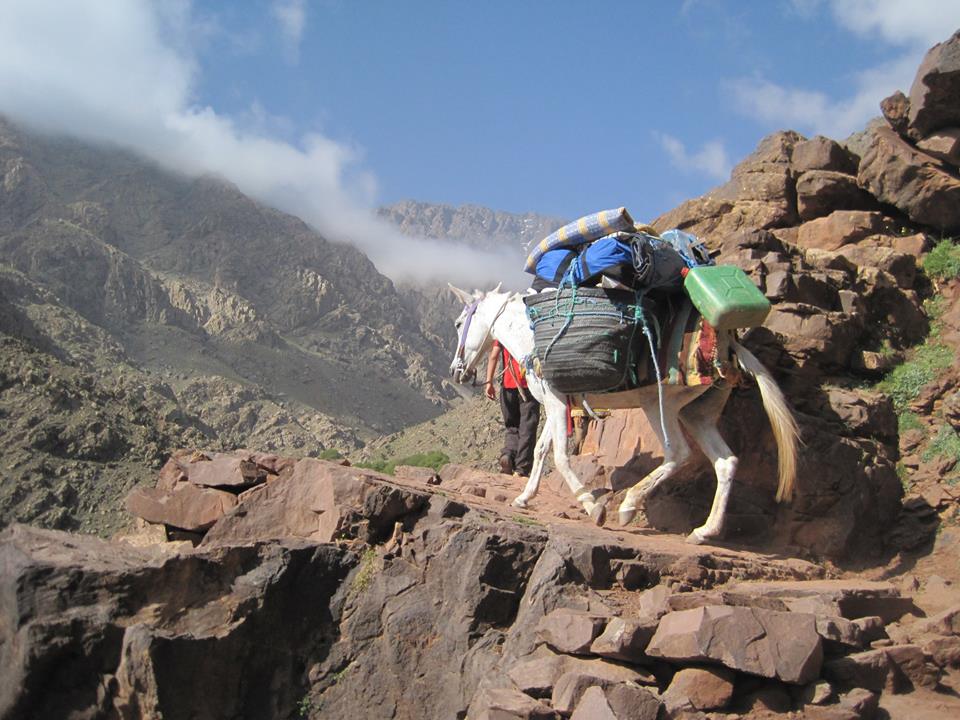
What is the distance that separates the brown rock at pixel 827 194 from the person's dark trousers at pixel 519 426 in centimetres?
460

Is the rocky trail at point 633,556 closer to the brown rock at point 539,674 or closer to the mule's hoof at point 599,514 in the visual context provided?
the brown rock at point 539,674

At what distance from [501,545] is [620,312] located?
2889mm

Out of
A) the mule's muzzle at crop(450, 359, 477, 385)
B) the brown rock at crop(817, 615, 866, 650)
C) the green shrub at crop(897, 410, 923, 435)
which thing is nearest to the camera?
the brown rock at crop(817, 615, 866, 650)

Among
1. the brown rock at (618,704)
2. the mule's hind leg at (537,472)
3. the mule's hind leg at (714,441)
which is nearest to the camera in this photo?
the brown rock at (618,704)

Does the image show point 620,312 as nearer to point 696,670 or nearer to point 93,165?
point 696,670

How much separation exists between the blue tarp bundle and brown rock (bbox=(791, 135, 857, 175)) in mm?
5055

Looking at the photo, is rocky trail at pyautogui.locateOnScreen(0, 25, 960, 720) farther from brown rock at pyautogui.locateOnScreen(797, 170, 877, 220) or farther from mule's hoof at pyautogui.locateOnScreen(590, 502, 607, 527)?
mule's hoof at pyautogui.locateOnScreen(590, 502, 607, 527)

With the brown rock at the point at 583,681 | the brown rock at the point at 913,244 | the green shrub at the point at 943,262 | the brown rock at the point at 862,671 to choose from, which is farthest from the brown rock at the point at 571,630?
the brown rock at the point at 913,244

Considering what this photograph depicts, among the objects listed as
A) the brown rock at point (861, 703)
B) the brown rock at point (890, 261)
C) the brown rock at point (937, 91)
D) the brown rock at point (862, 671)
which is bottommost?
the brown rock at point (861, 703)

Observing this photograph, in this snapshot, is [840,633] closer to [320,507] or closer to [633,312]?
[633,312]

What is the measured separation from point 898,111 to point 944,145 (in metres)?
0.97

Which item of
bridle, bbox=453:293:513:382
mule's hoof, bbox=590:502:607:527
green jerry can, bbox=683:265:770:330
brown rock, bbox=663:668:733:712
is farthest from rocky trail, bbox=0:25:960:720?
bridle, bbox=453:293:513:382

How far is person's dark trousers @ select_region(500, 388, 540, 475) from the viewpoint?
39.4ft

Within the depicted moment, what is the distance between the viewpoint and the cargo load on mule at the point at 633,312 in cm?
830
